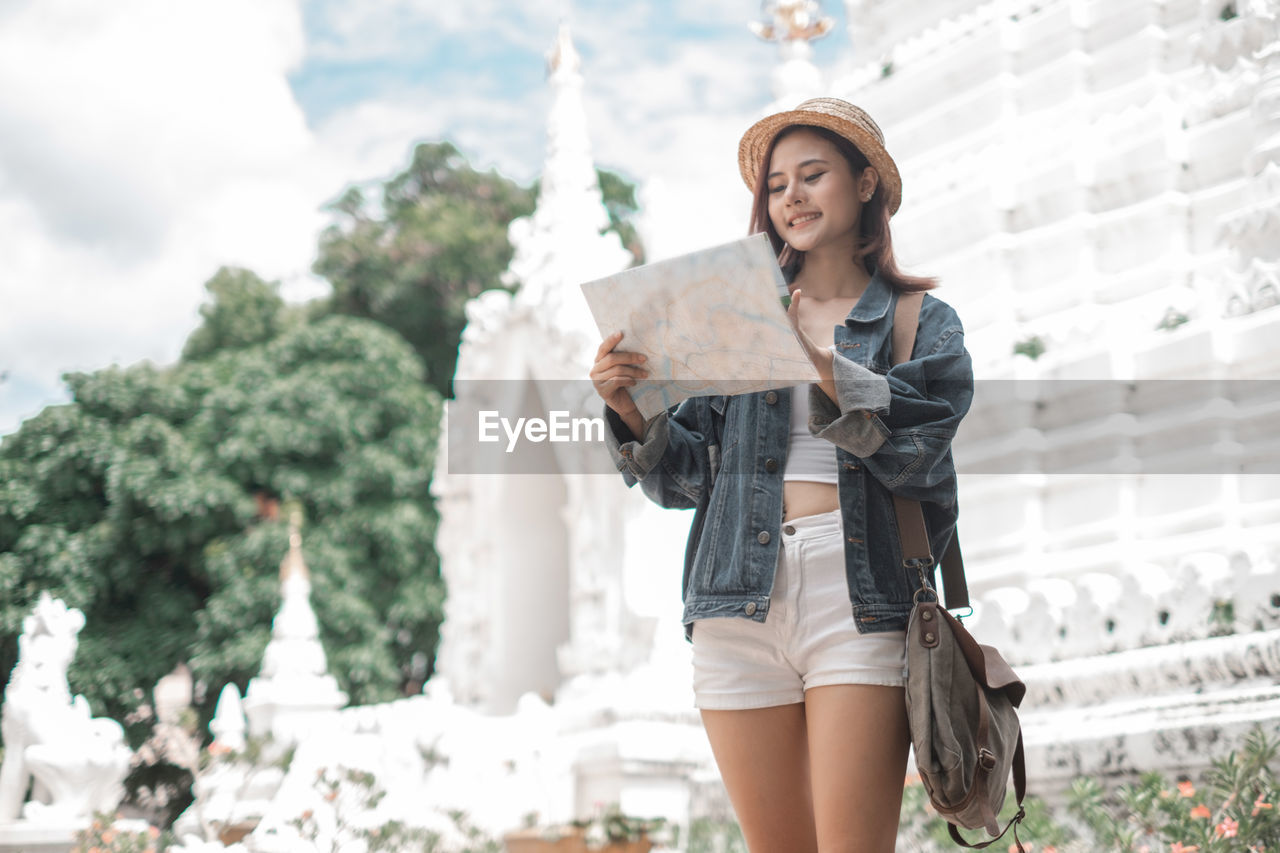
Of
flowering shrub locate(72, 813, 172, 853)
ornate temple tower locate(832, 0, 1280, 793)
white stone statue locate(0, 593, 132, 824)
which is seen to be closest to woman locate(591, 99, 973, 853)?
ornate temple tower locate(832, 0, 1280, 793)

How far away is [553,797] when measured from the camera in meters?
6.88

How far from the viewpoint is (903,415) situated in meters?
2.06

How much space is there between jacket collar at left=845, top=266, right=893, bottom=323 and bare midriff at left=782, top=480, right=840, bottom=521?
0.97 ft

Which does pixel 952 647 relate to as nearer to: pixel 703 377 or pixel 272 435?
pixel 703 377

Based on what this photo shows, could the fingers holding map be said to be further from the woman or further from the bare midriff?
the bare midriff

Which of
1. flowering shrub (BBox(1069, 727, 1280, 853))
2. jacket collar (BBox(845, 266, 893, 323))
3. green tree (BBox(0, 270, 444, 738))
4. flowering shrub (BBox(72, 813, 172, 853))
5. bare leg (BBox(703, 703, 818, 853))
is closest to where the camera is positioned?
bare leg (BBox(703, 703, 818, 853))

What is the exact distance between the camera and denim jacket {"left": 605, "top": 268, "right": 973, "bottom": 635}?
2055 millimetres

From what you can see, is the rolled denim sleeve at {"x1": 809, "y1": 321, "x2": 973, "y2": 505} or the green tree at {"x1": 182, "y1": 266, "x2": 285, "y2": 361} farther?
the green tree at {"x1": 182, "y1": 266, "x2": 285, "y2": 361}

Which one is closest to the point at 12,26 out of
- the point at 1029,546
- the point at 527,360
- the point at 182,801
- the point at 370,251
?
the point at 370,251

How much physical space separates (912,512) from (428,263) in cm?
1877

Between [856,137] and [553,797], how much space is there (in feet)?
17.4

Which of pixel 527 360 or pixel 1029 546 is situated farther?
pixel 527 360

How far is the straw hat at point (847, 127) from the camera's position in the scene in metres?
2.28

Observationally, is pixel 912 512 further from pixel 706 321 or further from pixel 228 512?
pixel 228 512
